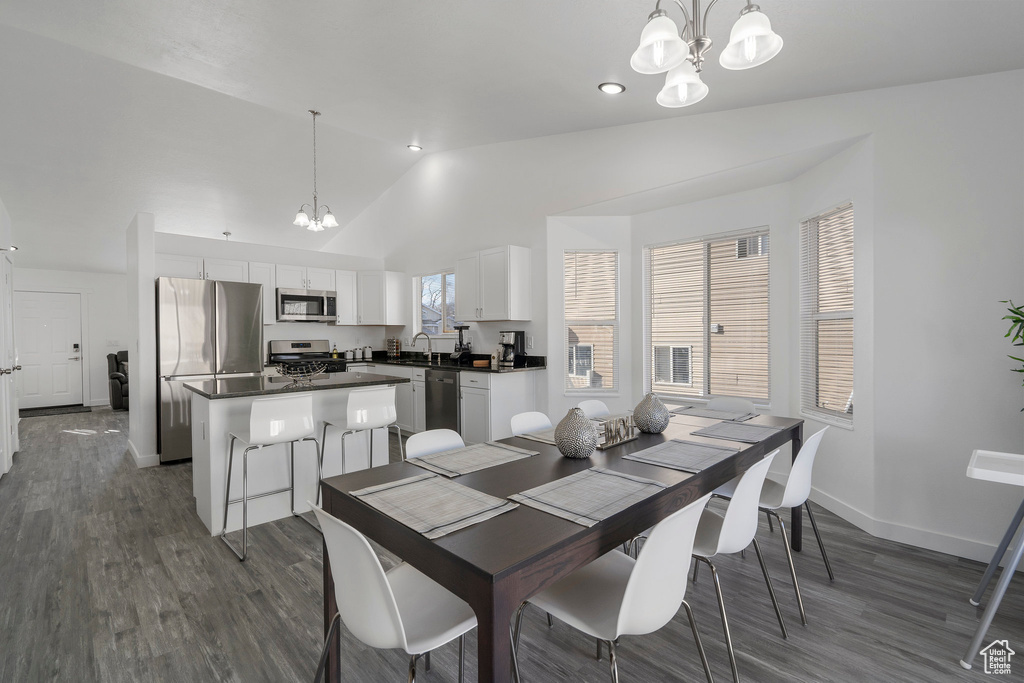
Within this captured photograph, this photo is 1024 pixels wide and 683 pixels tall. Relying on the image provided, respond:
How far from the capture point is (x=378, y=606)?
3.68 feet

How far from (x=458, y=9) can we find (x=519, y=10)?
1.04 feet

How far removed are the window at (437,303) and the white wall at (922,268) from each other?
323cm

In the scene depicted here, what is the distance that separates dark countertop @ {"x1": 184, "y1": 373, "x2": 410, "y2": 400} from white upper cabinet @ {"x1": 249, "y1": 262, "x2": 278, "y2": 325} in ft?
7.99

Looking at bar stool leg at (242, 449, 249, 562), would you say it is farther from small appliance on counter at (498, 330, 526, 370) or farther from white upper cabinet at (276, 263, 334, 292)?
white upper cabinet at (276, 263, 334, 292)

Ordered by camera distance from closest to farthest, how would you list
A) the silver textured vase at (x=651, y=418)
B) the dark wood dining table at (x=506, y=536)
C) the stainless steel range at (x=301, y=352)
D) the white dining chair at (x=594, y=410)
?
the dark wood dining table at (x=506, y=536)
the silver textured vase at (x=651, y=418)
the white dining chair at (x=594, y=410)
the stainless steel range at (x=301, y=352)

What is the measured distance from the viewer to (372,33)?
2666 millimetres

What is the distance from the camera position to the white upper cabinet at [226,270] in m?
5.15

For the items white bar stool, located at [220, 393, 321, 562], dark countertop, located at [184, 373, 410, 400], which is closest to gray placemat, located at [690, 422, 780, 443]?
dark countertop, located at [184, 373, 410, 400]

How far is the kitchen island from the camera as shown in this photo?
292 cm

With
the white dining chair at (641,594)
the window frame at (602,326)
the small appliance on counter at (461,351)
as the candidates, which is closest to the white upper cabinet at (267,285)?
the small appliance on counter at (461,351)

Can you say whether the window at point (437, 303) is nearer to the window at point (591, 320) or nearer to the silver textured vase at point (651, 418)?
the window at point (591, 320)

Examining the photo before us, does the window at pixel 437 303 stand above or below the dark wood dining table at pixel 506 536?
above

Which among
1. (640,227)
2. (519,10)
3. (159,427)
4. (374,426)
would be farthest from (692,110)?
(159,427)

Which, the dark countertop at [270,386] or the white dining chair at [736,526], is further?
the dark countertop at [270,386]
